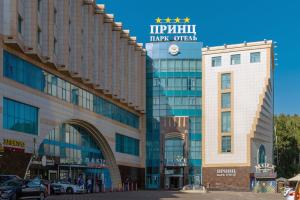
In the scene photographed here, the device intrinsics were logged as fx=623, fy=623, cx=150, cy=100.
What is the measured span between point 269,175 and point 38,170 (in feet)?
124

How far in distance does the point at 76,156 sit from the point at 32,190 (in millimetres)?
30771

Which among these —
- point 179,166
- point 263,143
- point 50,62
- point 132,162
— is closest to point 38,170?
point 50,62

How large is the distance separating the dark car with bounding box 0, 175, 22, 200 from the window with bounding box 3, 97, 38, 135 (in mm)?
12617

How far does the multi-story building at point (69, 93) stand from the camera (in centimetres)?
5069

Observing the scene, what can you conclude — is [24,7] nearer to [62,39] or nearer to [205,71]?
[62,39]

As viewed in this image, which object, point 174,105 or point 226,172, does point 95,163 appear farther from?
point 226,172

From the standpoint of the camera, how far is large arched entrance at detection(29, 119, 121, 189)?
5966 cm

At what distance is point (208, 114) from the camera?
311ft

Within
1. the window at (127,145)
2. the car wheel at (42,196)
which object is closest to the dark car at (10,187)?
the car wheel at (42,196)

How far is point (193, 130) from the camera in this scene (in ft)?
315

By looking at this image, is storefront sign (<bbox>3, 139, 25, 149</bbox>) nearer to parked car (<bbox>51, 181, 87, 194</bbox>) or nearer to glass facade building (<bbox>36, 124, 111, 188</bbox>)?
glass facade building (<bbox>36, 124, 111, 188</bbox>)

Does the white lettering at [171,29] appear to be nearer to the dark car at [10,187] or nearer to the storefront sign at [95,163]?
the storefront sign at [95,163]

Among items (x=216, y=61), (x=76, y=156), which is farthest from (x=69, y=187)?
(x=216, y=61)

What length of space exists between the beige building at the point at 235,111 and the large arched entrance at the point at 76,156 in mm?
18757
